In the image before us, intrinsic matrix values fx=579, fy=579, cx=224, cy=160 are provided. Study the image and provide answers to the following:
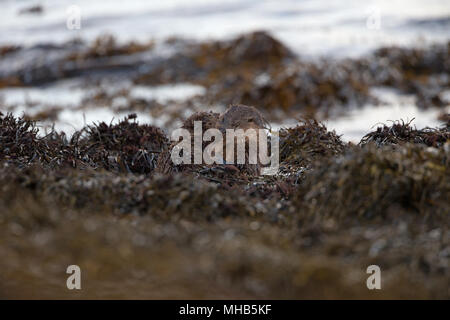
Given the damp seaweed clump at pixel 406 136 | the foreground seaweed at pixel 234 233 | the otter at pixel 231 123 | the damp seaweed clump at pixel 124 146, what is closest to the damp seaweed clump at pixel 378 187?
the foreground seaweed at pixel 234 233

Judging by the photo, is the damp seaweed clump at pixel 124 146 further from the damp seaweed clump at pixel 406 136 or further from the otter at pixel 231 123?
the damp seaweed clump at pixel 406 136

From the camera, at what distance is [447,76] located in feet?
37.2

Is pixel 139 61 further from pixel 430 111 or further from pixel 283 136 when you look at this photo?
pixel 283 136

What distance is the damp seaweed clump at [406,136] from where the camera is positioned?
4.20 metres

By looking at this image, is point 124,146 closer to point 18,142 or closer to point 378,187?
point 18,142

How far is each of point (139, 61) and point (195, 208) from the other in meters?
9.81

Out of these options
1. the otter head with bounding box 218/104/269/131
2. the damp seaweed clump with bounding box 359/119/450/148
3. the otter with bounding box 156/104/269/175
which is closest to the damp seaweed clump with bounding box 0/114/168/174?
the otter with bounding box 156/104/269/175

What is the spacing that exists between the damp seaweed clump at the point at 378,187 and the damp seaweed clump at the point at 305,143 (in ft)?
4.97

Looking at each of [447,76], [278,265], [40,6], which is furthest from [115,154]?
[40,6]

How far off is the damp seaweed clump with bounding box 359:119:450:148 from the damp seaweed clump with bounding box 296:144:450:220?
1115 mm

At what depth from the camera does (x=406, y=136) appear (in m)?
4.46

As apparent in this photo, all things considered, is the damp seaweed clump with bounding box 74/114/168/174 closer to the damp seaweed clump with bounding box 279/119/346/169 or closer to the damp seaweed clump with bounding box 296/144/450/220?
the damp seaweed clump with bounding box 279/119/346/169

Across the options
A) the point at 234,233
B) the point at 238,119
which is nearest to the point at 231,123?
the point at 238,119

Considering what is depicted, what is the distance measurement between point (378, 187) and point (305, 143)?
2121 mm
